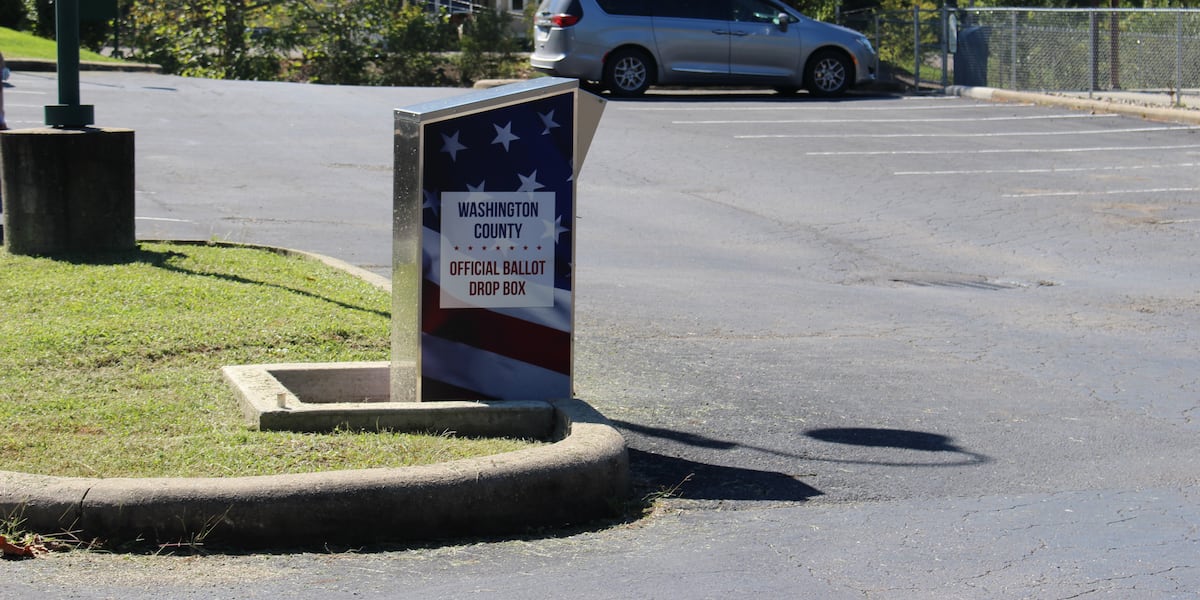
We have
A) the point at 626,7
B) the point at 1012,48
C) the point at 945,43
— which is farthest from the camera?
the point at 945,43

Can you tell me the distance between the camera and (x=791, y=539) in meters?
5.04

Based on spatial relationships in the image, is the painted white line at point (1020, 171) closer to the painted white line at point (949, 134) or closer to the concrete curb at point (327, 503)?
the painted white line at point (949, 134)

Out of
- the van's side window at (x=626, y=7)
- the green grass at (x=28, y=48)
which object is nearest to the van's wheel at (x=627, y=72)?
the van's side window at (x=626, y=7)

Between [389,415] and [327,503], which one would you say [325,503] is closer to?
[327,503]

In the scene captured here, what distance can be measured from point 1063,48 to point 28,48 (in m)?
19.1

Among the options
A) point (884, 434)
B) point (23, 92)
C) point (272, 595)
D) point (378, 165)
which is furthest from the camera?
point (23, 92)

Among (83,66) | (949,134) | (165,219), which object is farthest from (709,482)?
(83,66)

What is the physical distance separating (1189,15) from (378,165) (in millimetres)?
13440

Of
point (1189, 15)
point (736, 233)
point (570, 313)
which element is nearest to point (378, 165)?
point (736, 233)

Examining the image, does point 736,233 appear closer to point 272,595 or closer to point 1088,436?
point 1088,436

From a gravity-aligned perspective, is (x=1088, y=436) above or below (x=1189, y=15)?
below

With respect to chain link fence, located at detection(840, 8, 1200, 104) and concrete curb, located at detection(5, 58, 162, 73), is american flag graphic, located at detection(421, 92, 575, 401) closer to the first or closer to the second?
chain link fence, located at detection(840, 8, 1200, 104)

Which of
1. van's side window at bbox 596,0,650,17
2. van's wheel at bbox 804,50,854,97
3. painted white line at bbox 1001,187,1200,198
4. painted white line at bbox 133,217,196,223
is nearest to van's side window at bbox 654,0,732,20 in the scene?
van's side window at bbox 596,0,650,17

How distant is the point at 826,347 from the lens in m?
8.33
